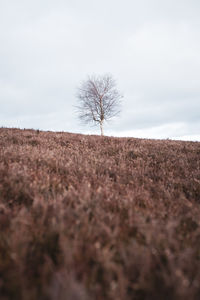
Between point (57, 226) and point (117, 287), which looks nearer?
point (117, 287)

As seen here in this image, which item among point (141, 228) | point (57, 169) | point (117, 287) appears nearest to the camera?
point (117, 287)

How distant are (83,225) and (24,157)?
117 inches

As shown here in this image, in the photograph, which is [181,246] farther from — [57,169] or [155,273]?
[57,169]

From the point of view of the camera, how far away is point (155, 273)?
4.00ft

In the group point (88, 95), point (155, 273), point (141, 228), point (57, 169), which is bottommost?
point (155, 273)

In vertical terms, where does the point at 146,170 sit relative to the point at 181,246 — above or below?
above

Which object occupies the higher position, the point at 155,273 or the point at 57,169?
the point at 57,169

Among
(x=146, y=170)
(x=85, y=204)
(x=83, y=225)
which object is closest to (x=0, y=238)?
(x=83, y=225)

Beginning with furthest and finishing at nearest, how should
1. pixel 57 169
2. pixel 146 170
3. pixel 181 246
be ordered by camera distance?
1. pixel 146 170
2. pixel 57 169
3. pixel 181 246

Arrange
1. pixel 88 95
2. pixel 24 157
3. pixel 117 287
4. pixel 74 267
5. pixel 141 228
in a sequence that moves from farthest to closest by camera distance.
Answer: pixel 88 95 < pixel 24 157 < pixel 141 228 < pixel 74 267 < pixel 117 287

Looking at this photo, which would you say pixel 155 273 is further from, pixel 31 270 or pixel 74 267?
pixel 31 270

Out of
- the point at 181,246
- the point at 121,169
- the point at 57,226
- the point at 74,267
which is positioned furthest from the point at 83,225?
the point at 121,169

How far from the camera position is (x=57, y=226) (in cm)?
150

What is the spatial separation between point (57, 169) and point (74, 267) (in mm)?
2614
